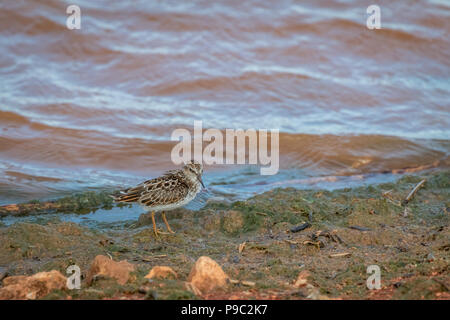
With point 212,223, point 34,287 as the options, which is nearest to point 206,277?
point 34,287

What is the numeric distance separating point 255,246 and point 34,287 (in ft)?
7.62

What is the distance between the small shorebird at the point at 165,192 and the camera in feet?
23.0

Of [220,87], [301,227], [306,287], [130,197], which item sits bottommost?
[306,287]

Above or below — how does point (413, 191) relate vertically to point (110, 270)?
above

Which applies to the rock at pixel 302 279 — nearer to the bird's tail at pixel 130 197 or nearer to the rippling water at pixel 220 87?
the bird's tail at pixel 130 197

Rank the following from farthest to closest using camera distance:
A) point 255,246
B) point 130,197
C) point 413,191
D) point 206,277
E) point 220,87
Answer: point 220,87
point 413,191
point 130,197
point 255,246
point 206,277

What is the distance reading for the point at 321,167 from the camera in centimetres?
1093

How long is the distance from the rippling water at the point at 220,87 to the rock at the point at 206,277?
5.00 meters

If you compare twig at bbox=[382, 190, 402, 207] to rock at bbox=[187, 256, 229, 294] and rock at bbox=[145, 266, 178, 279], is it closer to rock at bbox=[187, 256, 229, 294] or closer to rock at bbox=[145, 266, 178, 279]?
rock at bbox=[187, 256, 229, 294]

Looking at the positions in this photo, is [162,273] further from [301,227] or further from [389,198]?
[389,198]

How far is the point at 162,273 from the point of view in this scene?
15.2 ft

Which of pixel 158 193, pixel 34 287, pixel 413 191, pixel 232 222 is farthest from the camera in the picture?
pixel 413 191

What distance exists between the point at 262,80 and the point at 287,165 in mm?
3866

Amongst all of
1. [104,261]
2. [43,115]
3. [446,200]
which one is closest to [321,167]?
[446,200]
